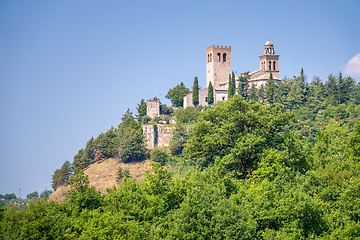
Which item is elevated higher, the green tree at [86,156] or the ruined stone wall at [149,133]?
the ruined stone wall at [149,133]

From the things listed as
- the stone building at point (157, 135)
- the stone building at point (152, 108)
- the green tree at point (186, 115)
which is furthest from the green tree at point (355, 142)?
the stone building at point (152, 108)

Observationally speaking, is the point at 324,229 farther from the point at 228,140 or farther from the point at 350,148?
the point at 350,148

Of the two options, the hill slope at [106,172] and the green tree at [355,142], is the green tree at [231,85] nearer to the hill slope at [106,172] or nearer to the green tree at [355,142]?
the hill slope at [106,172]

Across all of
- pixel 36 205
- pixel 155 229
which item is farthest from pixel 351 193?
pixel 36 205

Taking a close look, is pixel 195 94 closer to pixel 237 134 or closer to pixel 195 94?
pixel 195 94

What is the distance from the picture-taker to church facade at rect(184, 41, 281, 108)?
7888 cm

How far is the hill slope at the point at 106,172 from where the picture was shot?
65938 millimetres

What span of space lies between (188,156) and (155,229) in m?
7.95

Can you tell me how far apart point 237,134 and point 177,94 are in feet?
187

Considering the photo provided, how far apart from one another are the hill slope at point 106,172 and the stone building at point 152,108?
9.86 m

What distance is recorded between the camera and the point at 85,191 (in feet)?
85.9

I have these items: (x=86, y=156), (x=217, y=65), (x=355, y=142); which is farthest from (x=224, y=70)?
(x=355, y=142)

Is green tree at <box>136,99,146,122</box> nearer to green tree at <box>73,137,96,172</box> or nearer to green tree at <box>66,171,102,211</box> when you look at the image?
green tree at <box>73,137,96,172</box>

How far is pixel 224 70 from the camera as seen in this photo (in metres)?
83.3
